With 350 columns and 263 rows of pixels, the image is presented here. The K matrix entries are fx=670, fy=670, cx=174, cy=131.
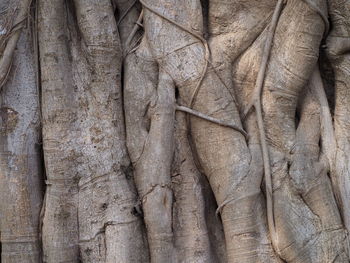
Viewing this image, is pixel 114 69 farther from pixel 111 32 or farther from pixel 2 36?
pixel 2 36

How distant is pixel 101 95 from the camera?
339 centimetres

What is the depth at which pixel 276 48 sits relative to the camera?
3.36 metres

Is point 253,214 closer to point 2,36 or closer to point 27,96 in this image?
point 27,96

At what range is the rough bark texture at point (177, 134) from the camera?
321 cm

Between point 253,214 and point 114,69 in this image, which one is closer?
point 253,214

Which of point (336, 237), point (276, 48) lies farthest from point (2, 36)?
point (336, 237)

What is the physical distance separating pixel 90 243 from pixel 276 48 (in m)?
1.34

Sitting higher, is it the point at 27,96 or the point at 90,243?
the point at 27,96

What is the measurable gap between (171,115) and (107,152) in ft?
1.21

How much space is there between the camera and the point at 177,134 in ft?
11.0

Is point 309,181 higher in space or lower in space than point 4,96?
lower

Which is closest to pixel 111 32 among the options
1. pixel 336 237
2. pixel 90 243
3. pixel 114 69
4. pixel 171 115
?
pixel 114 69

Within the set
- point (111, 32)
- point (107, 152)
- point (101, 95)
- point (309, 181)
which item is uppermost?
point (111, 32)

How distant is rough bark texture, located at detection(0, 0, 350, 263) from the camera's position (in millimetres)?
3211
